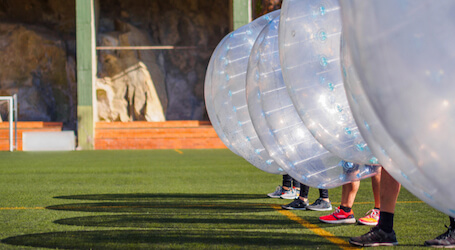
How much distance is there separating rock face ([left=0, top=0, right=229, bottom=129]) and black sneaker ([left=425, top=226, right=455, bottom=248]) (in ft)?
82.7

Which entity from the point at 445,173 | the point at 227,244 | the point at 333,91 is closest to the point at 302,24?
the point at 333,91

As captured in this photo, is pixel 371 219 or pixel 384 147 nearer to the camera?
pixel 384 147

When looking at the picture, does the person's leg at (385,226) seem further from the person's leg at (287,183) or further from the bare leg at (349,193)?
the person's leg at (287,183)

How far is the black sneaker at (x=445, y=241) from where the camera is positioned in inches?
154

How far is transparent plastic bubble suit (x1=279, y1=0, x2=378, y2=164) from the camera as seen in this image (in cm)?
346

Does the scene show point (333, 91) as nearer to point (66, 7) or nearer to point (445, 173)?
point (445, 173)

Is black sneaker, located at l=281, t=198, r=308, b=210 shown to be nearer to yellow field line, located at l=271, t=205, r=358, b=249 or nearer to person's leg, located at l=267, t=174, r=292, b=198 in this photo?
yellow field line, located at l=271, t=205, r=358, b=249

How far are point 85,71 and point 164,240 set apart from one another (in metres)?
20.1

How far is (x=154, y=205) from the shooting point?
20.5ft

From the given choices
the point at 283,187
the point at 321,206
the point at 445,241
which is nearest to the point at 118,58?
the point at 283,187

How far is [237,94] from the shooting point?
5629 millimetres

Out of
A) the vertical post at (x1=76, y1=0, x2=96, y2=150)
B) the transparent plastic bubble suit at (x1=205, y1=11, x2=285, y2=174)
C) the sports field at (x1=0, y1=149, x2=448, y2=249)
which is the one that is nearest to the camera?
the sports field at (x1=0, y1=149, x2=448, y2=249)

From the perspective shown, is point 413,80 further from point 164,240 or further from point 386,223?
point 164,240

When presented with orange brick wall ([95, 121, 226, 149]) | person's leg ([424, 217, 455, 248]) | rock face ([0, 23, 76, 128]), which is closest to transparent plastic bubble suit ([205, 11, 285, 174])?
person's leg ([424, 217, 455, 248])
